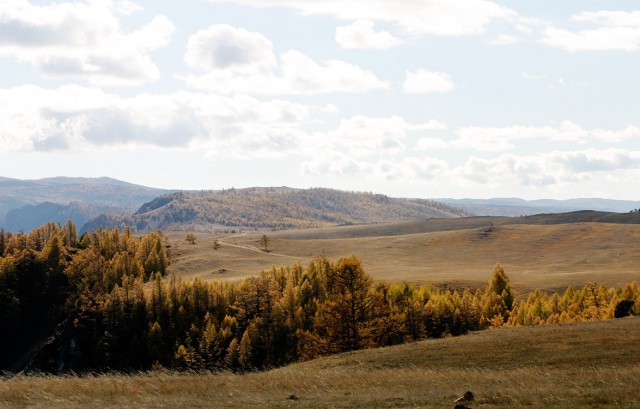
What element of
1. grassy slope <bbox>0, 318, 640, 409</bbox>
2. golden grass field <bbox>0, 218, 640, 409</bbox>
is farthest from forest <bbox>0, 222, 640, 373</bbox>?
grassy slope <bbox>0, 318, 640, 409</bbox>

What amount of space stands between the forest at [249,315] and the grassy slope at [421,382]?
25.9 metres

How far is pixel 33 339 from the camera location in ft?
542

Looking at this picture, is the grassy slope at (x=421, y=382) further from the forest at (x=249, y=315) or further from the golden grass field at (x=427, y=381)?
the forest at (x=249, y=315)

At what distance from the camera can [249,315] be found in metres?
120

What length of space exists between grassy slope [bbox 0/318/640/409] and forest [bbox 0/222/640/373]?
25885mm

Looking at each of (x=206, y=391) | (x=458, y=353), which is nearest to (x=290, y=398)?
(x=206, y=391)

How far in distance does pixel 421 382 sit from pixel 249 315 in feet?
294

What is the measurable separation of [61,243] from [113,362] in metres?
82.0

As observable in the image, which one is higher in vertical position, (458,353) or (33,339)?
(458,353)

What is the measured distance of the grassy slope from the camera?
26.7m

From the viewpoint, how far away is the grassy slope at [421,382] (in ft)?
87.5

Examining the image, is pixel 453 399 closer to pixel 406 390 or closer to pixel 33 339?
pixel 406 390

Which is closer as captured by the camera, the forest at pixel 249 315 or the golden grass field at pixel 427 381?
the golden grass field at pixel 427 381

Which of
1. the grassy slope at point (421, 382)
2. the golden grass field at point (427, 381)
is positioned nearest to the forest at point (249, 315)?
the golden grass field at point (427, 381)
